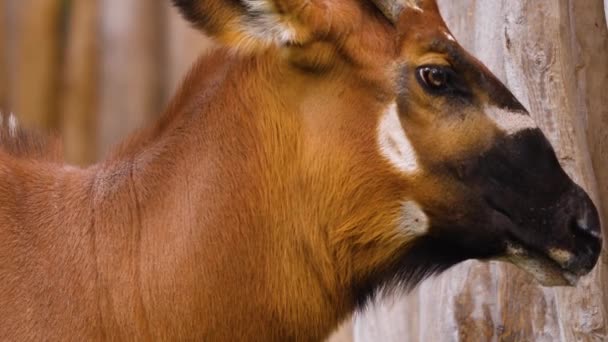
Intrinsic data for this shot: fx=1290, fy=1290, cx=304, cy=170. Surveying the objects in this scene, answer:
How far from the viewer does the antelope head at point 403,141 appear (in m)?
5.84

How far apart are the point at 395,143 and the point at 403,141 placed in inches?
1.6

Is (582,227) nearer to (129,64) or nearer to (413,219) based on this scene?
(413,219)

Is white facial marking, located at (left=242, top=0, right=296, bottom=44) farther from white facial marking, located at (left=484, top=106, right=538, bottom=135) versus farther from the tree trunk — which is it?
the tree trunk

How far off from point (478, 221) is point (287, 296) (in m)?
0.94

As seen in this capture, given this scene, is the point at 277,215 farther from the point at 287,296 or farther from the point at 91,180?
the point at 91,180

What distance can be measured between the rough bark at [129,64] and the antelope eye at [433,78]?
11.4m

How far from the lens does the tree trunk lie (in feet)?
22.1

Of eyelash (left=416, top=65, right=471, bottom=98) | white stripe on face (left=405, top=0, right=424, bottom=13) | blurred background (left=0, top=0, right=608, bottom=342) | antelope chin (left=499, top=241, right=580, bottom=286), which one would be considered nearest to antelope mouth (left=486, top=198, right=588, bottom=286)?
antelope chin (left=499, top=241, right=580, bottom=286)

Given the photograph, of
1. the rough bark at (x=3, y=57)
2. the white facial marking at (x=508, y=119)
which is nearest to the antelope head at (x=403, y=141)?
the white facial marking at (x=508, y=119)

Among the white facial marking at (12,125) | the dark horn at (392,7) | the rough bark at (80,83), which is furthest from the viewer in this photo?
the rough bark at (80,83)

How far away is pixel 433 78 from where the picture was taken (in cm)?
586

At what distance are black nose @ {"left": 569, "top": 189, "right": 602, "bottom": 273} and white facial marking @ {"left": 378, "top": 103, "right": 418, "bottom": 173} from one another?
2.49 feet

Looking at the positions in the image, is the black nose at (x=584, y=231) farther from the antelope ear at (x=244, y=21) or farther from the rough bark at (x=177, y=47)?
the rough bark at (x=177, y=47)

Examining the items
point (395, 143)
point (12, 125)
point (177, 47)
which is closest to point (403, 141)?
point (395, 143)
